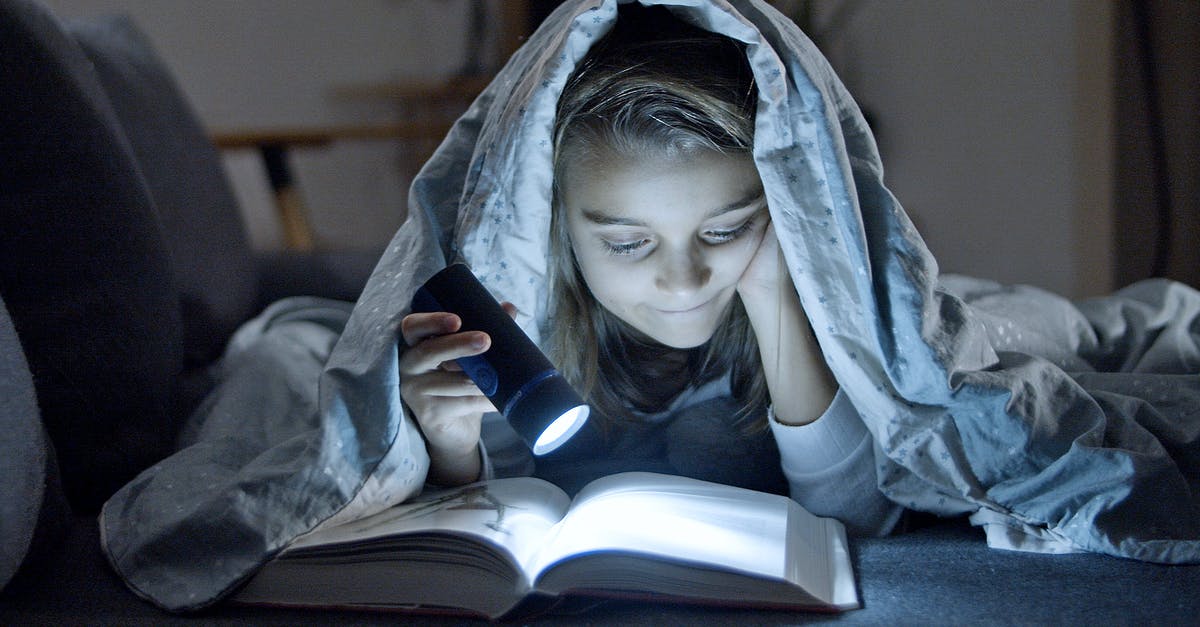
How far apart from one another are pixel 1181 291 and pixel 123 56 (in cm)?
140

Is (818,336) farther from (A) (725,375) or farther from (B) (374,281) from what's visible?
(B) (374,281)

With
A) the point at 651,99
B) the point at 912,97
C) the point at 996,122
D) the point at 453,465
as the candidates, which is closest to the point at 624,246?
the point at 651,99

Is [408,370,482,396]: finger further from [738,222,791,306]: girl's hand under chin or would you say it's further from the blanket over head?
[738,222,791,306]: girl's hand under chin

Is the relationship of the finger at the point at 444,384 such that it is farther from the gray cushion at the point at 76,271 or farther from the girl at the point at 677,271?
the gray cushion at the point at 76,271

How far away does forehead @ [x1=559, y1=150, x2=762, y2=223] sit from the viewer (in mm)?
752

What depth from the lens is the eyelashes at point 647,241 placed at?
78cm

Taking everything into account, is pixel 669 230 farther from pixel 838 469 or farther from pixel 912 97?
pixel 912 97

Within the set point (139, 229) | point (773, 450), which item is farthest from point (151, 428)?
point (773, 450)

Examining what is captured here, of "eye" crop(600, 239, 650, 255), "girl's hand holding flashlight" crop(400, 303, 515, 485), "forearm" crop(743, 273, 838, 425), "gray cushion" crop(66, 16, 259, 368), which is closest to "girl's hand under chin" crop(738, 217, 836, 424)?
"forearm" crop(743, 273, 838, 425)

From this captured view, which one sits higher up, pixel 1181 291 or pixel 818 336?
pixel 818 336

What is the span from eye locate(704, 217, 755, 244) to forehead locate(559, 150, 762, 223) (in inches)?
0.8

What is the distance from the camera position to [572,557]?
567mm

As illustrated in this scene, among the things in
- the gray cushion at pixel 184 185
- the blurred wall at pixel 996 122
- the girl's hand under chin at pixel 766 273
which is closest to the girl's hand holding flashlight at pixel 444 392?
the girl's hand under chin at pixel 766 273

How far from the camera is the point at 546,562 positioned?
578 mm
